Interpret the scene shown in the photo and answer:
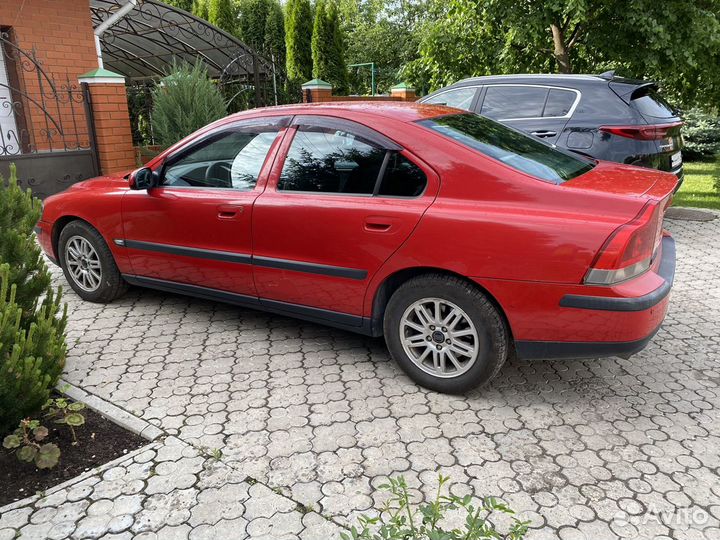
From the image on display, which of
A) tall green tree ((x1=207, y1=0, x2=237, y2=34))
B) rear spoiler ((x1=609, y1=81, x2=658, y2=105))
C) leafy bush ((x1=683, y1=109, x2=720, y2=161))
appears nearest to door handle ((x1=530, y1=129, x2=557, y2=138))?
rear spoiler ((x1=609, y1=81, x2=658, y2=105))

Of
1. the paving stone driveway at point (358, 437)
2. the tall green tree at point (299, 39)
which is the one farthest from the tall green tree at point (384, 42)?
the paving stone driveway at point (358, 437)

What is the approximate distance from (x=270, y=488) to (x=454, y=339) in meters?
1.29

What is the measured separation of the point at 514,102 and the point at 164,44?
12.1 meters

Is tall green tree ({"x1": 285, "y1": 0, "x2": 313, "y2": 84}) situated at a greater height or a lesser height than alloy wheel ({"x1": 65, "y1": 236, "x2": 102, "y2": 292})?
greater

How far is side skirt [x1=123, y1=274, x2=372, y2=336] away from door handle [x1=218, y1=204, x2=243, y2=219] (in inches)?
22.6

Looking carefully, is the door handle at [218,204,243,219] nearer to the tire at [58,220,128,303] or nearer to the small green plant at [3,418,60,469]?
the tire at [58,220,128,303]

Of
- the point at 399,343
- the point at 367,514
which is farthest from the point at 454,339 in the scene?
the point at 367,514

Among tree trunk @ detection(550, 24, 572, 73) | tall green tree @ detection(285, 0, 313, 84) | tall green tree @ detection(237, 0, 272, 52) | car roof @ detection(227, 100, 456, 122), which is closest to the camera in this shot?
car roof @ detection(227, 100, 456, 122)

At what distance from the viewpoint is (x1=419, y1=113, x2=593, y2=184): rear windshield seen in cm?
336

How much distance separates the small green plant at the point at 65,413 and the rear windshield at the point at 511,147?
2.52 metres

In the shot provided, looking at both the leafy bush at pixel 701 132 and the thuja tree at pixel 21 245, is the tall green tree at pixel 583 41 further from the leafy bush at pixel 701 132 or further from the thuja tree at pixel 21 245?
the thuja tree at pixel 21 245

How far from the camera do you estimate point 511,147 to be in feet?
11.9

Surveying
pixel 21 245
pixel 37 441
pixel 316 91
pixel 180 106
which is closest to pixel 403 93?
pixel 316 91

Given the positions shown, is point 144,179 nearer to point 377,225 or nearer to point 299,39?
point 377,225
